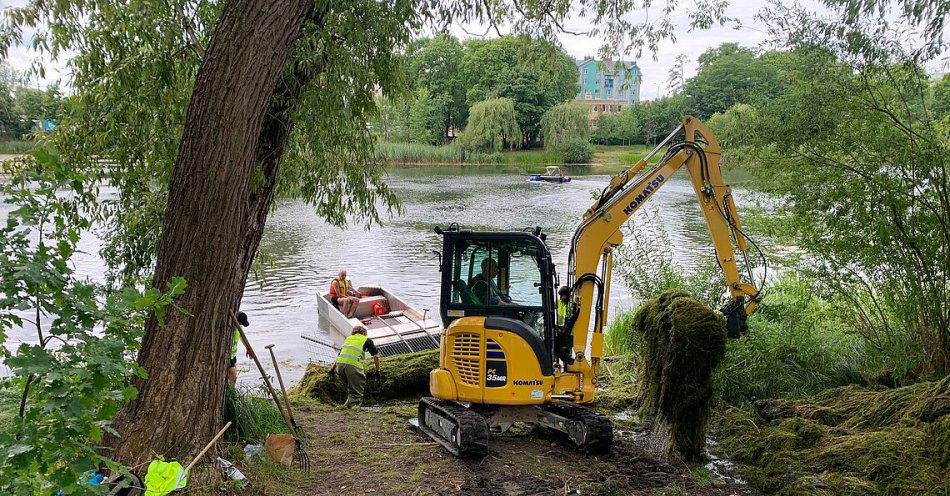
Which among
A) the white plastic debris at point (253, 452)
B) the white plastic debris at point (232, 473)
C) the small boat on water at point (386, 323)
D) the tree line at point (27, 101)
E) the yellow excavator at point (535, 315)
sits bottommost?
the small boat on water at point (386, 323)

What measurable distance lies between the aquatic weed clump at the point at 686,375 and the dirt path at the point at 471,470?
28 cm

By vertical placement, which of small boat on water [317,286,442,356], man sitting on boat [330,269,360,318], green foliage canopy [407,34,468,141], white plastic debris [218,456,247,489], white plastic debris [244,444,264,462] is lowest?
small boat on water [317,286,442,356]

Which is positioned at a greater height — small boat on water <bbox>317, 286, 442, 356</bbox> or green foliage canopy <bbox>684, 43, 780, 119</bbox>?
green foliage canopy <bbox>684, 43, 780, 119</bbox>

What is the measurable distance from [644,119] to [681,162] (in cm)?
6169

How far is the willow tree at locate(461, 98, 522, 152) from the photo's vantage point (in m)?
51.8

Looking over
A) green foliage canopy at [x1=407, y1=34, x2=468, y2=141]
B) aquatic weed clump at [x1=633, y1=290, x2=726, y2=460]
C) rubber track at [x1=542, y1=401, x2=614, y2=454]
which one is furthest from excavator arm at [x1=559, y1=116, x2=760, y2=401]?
green foliage canopy at [x1=407, y1=34, x2=468, y2=141]

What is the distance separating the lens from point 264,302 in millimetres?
17984

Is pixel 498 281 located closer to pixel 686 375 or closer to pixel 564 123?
pixel 686 375

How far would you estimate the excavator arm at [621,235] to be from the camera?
7590 mm

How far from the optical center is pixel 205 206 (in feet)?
17.3

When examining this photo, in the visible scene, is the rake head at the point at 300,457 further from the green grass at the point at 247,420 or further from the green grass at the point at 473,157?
the green grass at the point at 473,157

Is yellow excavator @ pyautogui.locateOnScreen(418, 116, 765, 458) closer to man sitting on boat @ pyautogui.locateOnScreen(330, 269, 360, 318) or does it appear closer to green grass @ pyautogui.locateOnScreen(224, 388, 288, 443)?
green grass @ pyautogui.locateOnScreen(224, 388, 288, 443)

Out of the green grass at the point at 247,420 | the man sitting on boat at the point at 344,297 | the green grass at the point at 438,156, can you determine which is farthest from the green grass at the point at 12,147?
the green grass at the point at 438,156

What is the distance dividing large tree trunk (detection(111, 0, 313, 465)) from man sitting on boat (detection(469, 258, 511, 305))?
2.64m
